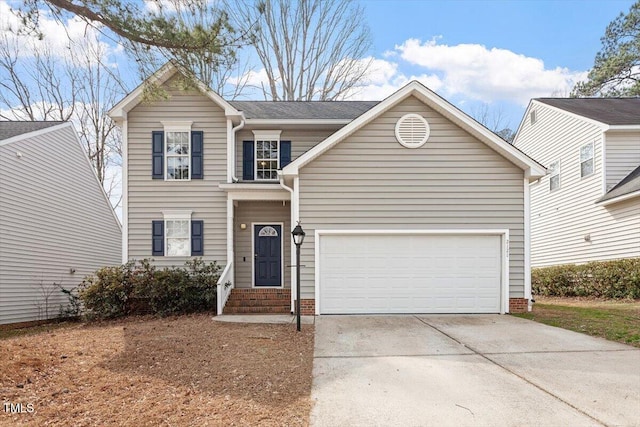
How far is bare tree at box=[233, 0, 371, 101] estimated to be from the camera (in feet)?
68.0

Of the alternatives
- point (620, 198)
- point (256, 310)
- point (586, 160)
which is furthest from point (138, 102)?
point (586, 160)

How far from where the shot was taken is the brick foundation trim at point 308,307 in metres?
9.02

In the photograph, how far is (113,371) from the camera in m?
5.10

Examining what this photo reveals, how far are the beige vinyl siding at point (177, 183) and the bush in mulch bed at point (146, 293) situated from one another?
3.70 feet

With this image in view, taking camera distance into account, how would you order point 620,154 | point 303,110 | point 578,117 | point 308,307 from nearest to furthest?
point 308,307 < point 620,154 < point 303,110 < point 578,117

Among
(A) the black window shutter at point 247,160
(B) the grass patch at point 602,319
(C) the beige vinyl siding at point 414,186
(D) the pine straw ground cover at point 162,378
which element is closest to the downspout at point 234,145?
(A) the black window shutter at point 247,160

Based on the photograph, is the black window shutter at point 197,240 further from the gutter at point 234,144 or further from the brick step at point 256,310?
the brick step at point 256,310

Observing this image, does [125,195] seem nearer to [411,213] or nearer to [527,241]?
[411,213]

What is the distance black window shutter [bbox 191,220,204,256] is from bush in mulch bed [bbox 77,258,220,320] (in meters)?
0.97

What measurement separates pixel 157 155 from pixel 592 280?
13.7 metres

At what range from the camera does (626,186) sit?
11.7 metres

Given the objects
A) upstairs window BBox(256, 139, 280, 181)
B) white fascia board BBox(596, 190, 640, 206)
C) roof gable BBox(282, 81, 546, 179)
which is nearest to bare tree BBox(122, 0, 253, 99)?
roof gable BBox(282, 81, 546, 179)

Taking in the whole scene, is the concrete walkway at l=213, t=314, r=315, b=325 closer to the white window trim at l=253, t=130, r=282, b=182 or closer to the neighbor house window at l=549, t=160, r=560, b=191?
the white window trim at l=253, t=130, r=282, b=182

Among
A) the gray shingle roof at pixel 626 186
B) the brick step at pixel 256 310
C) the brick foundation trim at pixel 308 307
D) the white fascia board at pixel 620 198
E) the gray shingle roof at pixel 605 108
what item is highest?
the gray shingle roof at pixel 605 108
